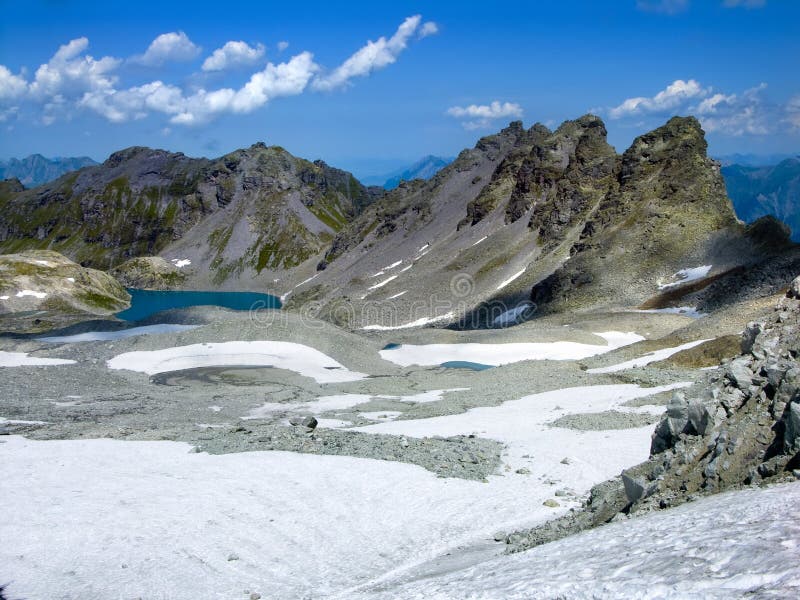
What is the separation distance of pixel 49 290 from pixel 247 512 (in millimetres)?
129845

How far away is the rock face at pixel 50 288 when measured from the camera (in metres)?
125

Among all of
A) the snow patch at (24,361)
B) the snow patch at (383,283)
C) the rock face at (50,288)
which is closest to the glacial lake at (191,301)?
the rock face at (50,288)

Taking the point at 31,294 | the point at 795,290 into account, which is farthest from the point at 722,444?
the point at 31,294

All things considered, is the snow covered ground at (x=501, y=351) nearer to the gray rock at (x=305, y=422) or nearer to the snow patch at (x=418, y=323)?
the gray rock at (x=305, y=422)

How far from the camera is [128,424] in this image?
30.5m

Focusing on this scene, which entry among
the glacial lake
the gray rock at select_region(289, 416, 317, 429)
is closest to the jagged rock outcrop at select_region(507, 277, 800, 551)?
the gray rock at select_region(289, 416, 317, 429)

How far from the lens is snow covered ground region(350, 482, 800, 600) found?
809 cm

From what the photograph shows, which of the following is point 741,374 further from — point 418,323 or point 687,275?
point 418,323

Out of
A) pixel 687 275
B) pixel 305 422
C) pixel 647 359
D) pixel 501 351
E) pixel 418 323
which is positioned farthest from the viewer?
pixel 418 323

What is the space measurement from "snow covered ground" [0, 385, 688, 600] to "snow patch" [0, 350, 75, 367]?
25501mm

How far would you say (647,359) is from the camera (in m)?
40.6

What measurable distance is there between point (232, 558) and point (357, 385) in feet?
94.6

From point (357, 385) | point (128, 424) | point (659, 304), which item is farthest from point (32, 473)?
point (659, 304)

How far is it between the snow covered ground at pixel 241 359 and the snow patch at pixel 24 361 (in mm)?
3460
